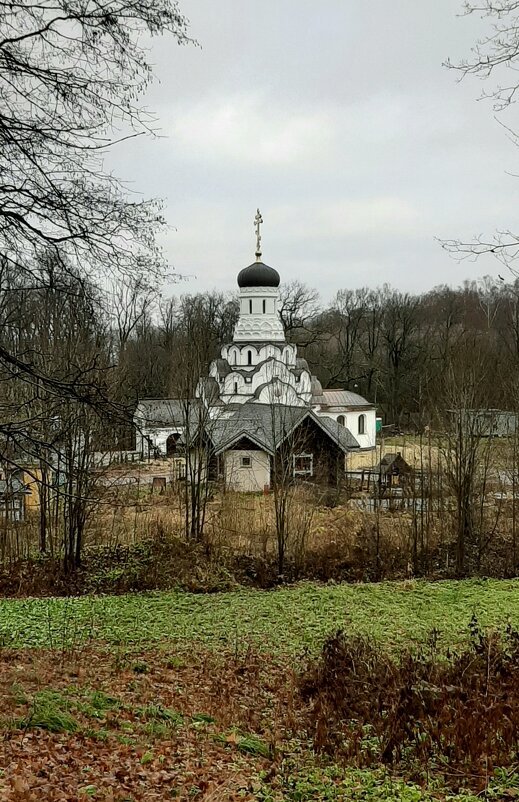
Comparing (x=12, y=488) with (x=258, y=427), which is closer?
(x=12, y=488)

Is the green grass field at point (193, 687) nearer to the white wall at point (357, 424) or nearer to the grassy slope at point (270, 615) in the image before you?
the grassy slope at point (270, 615)

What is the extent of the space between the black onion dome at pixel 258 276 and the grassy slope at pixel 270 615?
28.2 metres

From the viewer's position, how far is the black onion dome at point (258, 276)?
40312 mm

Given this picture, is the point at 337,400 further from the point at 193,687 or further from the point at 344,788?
the point at 344,788

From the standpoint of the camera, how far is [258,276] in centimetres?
4031

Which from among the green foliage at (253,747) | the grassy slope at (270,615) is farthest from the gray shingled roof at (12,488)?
the green foliage at (253,747)

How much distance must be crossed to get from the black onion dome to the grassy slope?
28203mm

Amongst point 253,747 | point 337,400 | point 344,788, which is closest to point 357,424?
point 337,400

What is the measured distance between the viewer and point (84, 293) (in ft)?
19.6

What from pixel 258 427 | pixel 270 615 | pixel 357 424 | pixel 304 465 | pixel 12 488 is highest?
pixel 357 424

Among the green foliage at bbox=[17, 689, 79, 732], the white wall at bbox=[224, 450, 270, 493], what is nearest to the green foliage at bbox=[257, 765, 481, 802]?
the green foliage at bbox=[17, 689, 79, 732]

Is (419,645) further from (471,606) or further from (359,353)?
(359,353)

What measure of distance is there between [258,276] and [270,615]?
30.6 meters

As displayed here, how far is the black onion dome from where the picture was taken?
40.3m
